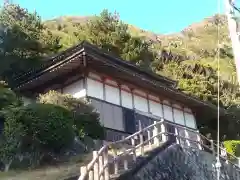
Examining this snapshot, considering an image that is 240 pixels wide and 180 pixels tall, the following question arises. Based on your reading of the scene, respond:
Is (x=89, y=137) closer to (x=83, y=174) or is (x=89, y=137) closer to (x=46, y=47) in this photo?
(x=83, y=174)

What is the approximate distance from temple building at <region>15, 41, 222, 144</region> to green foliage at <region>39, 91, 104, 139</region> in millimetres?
1283

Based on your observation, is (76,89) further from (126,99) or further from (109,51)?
(109,51)

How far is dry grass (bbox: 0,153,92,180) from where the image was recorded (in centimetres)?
1259

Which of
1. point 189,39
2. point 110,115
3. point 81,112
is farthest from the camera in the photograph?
point 189,39

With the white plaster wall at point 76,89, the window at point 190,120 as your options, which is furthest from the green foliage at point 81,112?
the window at point 190,120

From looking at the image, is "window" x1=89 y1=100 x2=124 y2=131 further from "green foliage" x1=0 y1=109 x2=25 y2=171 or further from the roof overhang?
"green foliage" x1=0 y1=109 x2=25 y2=171

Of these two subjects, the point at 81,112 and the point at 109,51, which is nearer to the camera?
the point at 81,112

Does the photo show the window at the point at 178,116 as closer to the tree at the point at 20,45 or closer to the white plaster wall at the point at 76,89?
the white plaster wall at the point at 76,89

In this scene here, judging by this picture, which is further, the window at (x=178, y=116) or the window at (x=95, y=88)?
the window at (x=178, y=116)

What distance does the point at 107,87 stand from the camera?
22000mm

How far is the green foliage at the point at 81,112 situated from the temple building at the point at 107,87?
1.28 meters

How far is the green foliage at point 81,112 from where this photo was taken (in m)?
18.1

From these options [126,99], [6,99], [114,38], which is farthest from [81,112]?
[114,38]

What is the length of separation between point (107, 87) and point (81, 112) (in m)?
3.57
